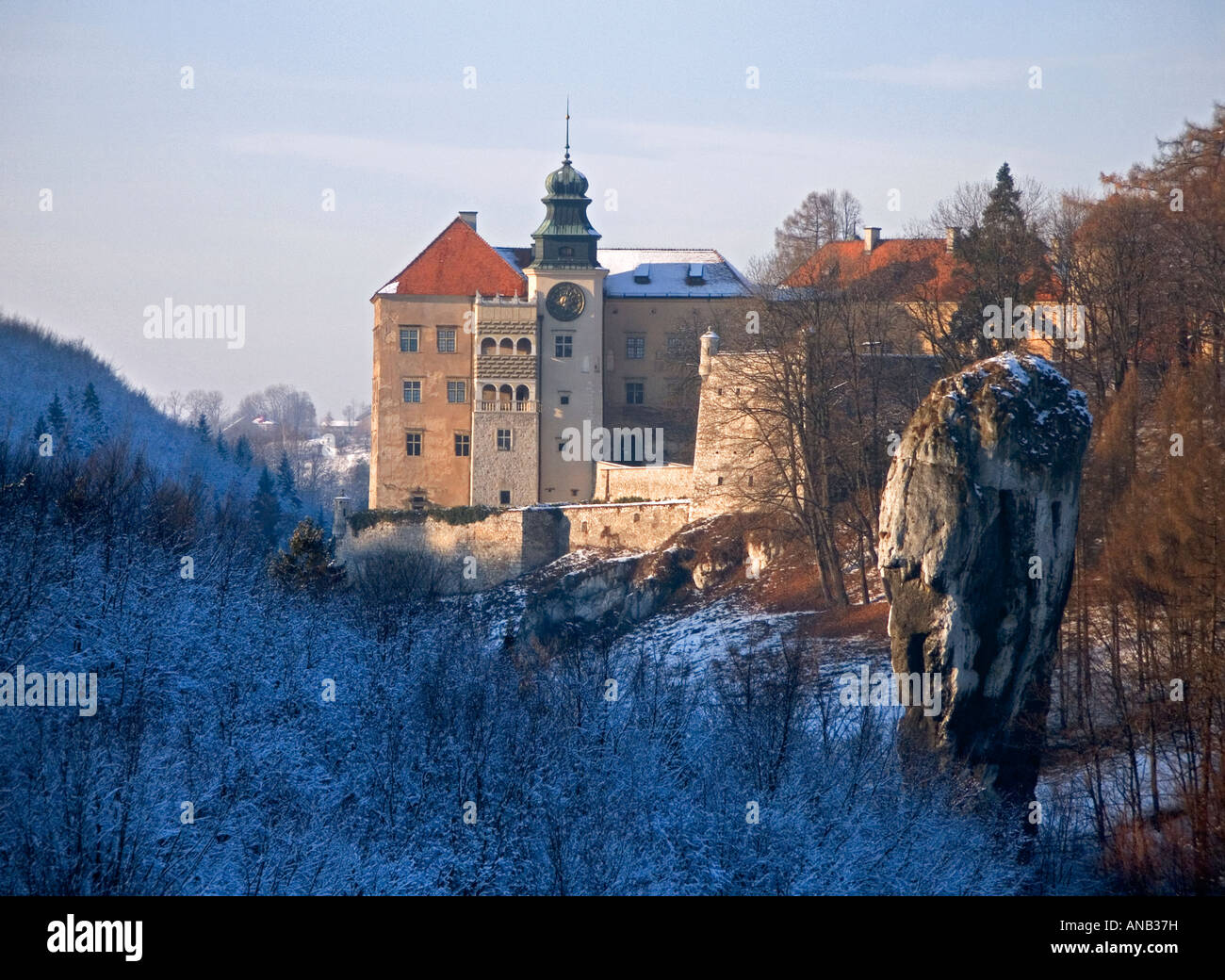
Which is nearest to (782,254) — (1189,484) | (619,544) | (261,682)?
(619,544)

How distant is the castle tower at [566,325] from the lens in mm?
56875

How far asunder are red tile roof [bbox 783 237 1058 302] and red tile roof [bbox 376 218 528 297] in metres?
10.1

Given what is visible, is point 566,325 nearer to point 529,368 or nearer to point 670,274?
point 529,368

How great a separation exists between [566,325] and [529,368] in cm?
197

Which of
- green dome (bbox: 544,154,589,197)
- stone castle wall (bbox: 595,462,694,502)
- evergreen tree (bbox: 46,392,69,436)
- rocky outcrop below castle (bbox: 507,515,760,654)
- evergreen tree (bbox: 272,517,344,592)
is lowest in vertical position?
rocky outcrop below castle (bbox: 507,515,760,654)

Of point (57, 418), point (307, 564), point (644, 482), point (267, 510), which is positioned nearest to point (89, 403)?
point (57, 418)

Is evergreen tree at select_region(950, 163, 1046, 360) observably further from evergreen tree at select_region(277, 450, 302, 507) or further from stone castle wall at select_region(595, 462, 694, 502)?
evergreen tree at select_region(277, 450, 302, 507)

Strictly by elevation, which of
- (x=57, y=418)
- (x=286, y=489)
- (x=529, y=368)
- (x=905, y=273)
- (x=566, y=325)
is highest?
(x=905, y=273)

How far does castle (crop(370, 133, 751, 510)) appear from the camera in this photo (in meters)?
56.5

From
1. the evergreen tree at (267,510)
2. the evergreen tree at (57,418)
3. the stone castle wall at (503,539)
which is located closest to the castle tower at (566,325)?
the stone castle wall at (503,539)

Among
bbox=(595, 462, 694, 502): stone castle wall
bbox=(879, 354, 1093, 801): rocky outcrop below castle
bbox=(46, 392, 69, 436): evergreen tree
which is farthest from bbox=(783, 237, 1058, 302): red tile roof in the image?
bbox=(46, 392, 69, 436): evergreen tree

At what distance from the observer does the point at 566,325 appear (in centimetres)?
5719

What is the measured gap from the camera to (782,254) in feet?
198

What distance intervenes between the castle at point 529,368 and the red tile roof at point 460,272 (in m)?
0.04
